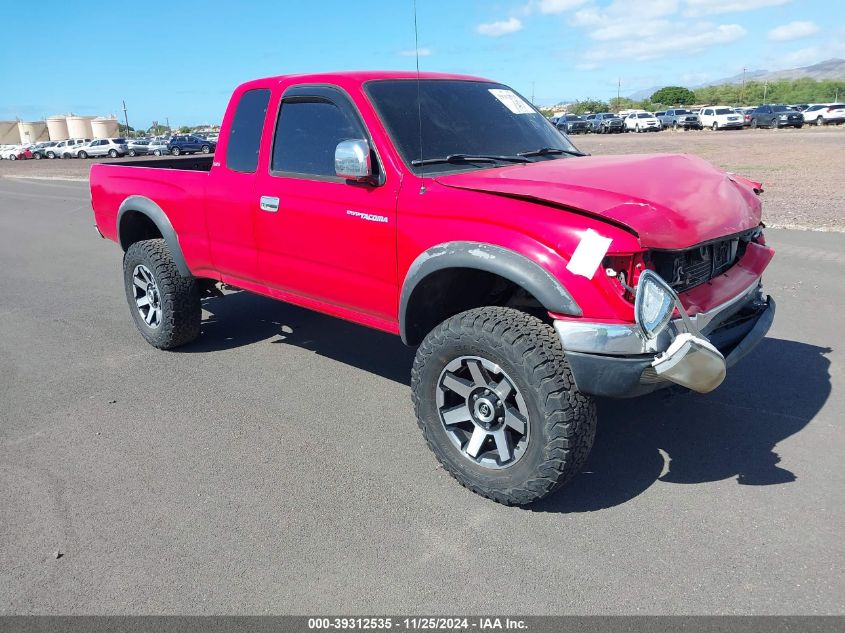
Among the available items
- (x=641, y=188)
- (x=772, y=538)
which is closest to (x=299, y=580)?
(x=772, y=538)

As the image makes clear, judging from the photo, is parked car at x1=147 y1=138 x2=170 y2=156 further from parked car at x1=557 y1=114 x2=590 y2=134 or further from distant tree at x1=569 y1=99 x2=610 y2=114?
distant tree at x1=569 y1=99 x2=610 y2=114

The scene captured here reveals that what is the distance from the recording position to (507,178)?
140 inches

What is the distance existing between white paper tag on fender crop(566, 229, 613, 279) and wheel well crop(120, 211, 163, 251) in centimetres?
421

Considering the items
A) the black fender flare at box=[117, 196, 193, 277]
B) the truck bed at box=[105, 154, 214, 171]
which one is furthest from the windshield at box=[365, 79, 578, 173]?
the truck bed at box=[105, 154, 214, 171]

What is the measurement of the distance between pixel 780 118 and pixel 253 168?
49283mm

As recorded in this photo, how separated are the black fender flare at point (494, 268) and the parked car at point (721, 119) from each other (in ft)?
162

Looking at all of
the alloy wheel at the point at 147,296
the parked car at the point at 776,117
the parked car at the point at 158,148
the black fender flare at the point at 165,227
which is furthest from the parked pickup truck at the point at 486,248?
the parked car at the point at 158,148

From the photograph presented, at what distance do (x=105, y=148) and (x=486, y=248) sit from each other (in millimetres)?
A: 60400

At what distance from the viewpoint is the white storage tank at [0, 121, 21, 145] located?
309 feet

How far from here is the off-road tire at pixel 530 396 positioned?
308 centimetres

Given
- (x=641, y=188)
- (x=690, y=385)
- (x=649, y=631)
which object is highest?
(x=641, y=188)

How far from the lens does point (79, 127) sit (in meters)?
91.5

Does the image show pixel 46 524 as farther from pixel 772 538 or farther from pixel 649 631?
pixel 772 538

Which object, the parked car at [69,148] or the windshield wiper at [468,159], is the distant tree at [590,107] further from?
the windshield wiper at [468,159]
